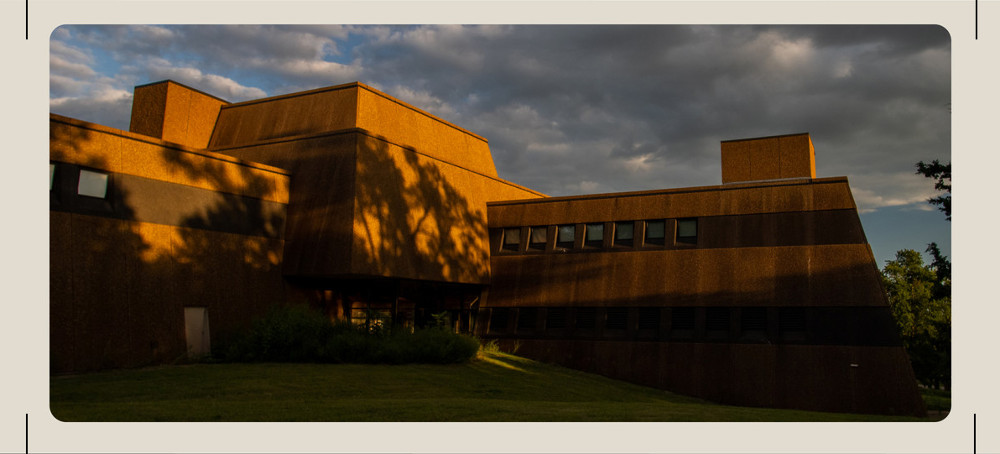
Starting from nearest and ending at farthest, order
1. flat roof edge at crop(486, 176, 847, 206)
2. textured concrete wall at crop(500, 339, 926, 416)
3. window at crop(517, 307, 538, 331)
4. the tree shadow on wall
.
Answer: textured concrete wall at crop(500, 339, 926, 416), the tree shadow on wall, flat roof edge at crop(486, 176, 847, 206), window at crop(517, 307, 538, 331)

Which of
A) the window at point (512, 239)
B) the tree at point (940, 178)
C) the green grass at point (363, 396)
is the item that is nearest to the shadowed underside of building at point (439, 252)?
the window at point (512, 239)

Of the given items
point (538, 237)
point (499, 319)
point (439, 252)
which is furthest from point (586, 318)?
point (439, 252)

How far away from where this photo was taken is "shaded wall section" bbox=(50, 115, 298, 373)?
17.2m

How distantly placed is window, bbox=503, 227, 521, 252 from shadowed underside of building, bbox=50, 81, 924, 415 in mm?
38

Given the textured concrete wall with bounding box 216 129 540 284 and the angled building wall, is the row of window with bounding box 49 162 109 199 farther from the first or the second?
the angled building wall

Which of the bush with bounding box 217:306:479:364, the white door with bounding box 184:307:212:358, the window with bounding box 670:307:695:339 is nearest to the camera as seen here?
the bush with bounding box 217:306:479:364

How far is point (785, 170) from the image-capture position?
26703 mm

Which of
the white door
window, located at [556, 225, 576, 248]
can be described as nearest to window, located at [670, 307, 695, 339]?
window, located at [556, 225, 576, 248]

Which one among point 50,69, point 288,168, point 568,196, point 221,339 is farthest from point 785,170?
point 50,69

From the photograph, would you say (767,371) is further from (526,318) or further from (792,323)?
(526,318)

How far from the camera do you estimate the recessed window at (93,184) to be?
17.7m

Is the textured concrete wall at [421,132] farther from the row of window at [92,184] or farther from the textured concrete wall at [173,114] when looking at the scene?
the row of window at [92,184]

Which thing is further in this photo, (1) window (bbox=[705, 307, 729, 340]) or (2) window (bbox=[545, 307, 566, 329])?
(2) window (bbox=[545, 307, 566, 329])

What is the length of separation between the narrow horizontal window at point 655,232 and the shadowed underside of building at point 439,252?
0.06m
